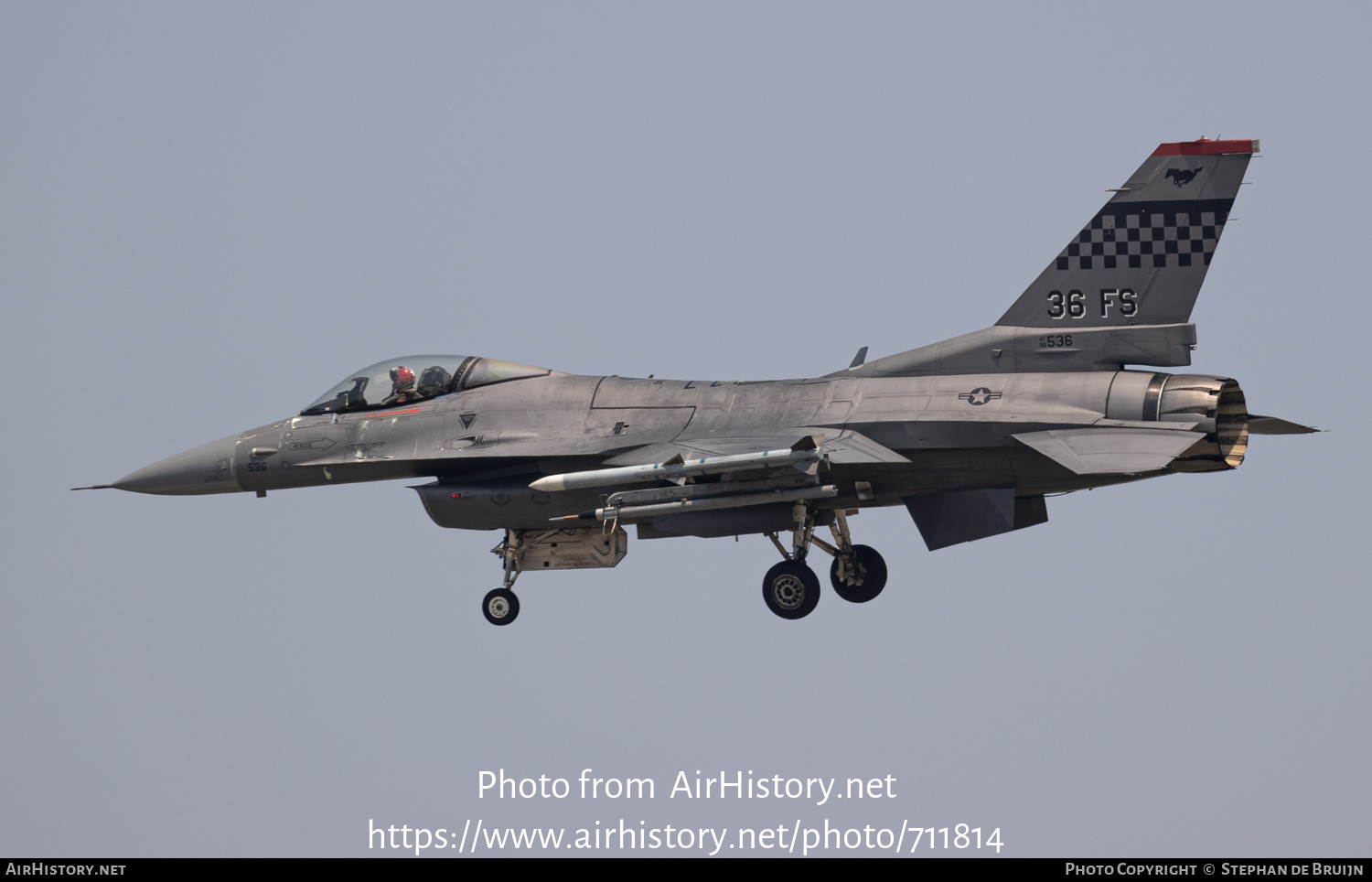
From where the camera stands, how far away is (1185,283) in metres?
25.9

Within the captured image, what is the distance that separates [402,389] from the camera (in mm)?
28984

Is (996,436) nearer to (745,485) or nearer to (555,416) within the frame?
(745,485)

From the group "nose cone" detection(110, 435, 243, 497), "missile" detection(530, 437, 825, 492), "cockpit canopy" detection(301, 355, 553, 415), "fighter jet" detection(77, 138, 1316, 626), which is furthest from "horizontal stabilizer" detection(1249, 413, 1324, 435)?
"nose cone" detection(110, 435, 243, 497)

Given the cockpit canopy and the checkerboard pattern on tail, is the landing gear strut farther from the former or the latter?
the checkerboard pattern on tail

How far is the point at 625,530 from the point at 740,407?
8.56ft

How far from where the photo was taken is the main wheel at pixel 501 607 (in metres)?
28.8

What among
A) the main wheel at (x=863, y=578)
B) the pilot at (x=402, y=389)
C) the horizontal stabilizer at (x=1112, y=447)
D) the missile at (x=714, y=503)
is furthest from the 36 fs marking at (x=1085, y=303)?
the pilot at (x=402, y=389)

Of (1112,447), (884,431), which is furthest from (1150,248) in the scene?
(884,431)

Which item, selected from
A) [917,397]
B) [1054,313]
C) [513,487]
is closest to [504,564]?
[513,487]

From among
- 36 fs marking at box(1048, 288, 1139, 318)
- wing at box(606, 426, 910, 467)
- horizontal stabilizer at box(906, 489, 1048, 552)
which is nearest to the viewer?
wing at box(606, 426, 910, 467)

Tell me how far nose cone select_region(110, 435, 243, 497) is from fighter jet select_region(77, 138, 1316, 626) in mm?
Answer: 1780

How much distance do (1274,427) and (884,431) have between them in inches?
195

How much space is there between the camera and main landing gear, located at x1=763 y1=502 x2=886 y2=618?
27078mm

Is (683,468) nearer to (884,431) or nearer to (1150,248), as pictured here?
(884,431)
